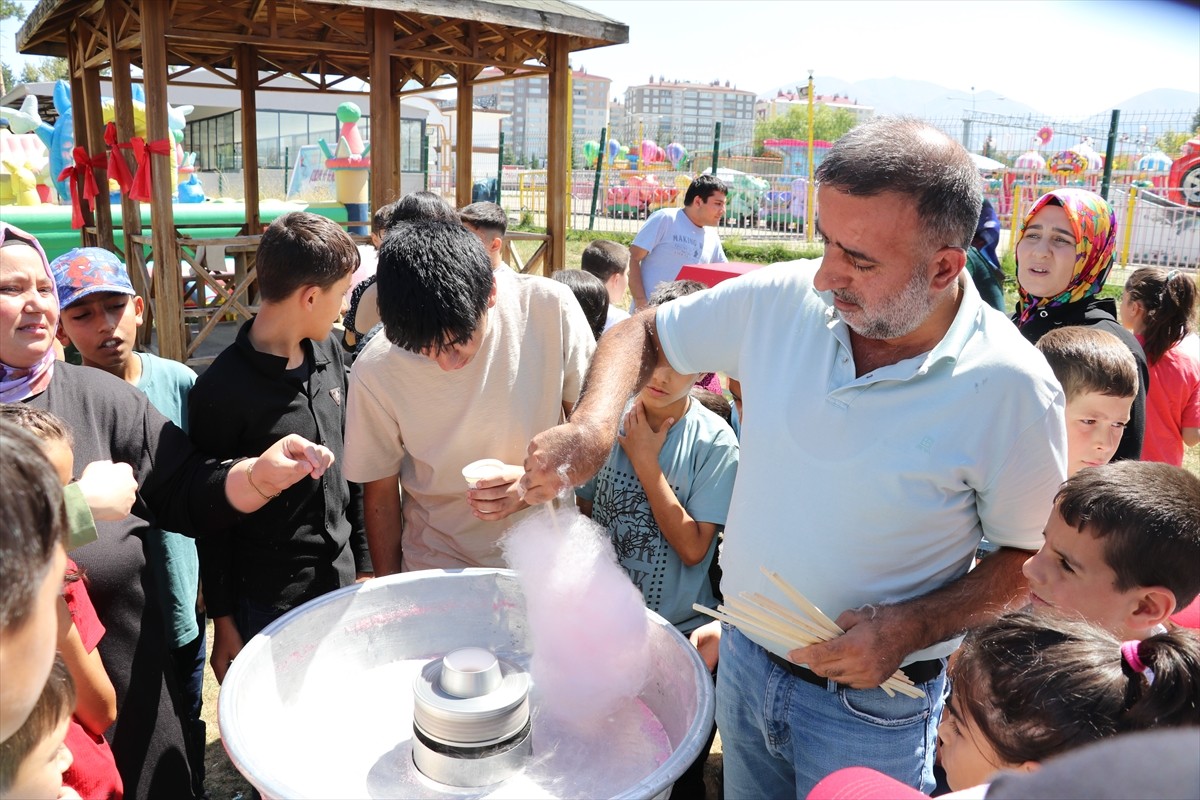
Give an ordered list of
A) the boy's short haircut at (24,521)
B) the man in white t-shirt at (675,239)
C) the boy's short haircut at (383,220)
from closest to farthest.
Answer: the boy's short haircut at (24,521)
the boy's short haircut at (383,220)
the man in white t-shirt at (675,239)

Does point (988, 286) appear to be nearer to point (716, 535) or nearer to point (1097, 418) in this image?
point (1097, 418)

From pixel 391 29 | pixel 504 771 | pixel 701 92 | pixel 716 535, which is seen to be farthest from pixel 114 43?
pixel 701 92

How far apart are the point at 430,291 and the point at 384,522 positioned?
2.12 feet

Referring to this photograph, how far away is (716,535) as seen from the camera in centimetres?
228

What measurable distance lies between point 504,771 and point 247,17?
7.32m

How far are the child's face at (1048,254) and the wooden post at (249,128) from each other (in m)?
7.59

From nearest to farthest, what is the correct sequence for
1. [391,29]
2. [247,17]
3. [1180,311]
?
[1180,311], [391,29], [247,17]

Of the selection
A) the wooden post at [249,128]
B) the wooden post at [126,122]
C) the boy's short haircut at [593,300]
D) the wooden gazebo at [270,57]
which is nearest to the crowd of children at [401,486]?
the boy's short haircut at [593,300]

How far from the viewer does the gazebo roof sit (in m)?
6.14

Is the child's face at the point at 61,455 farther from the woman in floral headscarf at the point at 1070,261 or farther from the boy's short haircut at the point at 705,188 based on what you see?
the boy's short haircut at the point at 705,188

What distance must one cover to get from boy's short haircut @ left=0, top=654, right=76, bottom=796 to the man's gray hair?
1398mm

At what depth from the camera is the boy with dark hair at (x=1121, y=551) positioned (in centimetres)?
148

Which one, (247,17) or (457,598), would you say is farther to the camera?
(247,17)

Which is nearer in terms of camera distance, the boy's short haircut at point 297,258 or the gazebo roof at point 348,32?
the boy's short haircut at point 297,258
